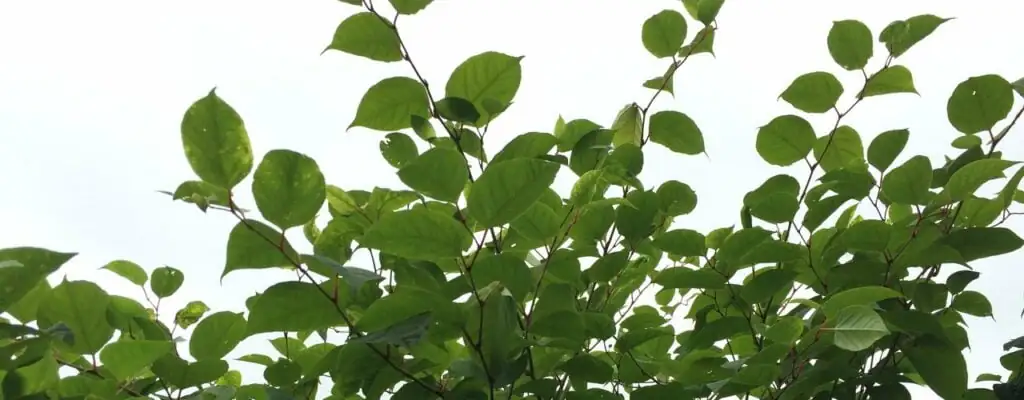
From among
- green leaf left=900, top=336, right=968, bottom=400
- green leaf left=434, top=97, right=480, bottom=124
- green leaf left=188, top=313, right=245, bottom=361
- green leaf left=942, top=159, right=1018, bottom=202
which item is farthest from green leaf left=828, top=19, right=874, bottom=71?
green leaf left=188, top=313, right=245, bottom=361

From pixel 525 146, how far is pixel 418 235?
24 centimetres

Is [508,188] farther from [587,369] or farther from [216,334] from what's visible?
[216,334]

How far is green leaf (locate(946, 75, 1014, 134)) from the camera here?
3.21 feet

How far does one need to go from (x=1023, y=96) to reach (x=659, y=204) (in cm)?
44

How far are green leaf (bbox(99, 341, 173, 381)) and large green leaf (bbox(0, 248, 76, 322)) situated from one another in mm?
112

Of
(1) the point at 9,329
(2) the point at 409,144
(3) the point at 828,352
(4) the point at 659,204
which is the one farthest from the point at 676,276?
(1) the point at 9,329

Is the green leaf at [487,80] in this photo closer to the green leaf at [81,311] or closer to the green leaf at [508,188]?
the green leaf at [508,188]

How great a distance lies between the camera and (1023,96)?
974 millimetres

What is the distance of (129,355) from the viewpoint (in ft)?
2.58

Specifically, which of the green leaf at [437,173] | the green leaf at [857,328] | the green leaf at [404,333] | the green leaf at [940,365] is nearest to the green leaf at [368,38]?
the green leaf at [437,173]

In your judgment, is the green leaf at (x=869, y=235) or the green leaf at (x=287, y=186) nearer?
the green leaf at (x=287, y=186)

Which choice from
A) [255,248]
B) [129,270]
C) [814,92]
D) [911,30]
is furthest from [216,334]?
[911,30]

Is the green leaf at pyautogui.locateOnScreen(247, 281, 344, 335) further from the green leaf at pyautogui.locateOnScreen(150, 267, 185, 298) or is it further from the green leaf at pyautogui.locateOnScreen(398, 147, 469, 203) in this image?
the green leaf at pyautogui.locateOnScreen(150, 267, 185, 298)

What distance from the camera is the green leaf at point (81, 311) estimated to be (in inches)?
31.8
